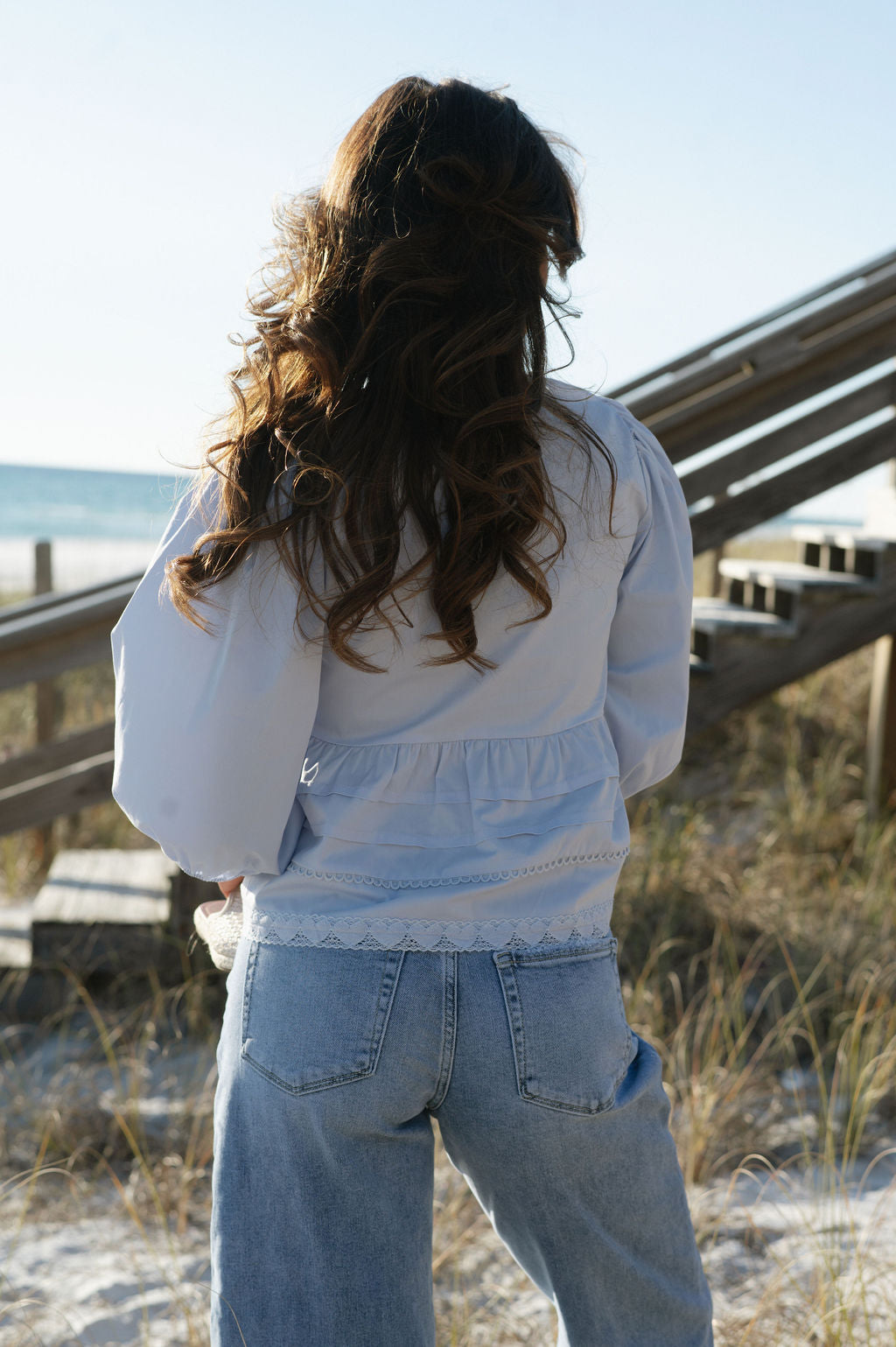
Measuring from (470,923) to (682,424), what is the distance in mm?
2805

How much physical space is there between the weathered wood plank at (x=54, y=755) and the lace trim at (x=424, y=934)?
2.33m

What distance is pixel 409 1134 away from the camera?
1.14 m

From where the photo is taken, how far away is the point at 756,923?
3711 millimetres

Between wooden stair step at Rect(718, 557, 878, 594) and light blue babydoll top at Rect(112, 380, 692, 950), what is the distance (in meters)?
2.97

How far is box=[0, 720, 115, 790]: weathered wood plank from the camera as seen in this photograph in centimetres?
330

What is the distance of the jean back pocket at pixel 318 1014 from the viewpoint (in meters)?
1.07

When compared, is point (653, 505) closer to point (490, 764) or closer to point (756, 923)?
point (490, 764)

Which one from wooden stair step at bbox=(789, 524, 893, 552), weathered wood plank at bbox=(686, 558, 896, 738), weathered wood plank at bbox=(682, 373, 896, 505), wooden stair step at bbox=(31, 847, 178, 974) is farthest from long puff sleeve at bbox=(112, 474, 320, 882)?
wooden stair step at bbox=(789, 524, 893, 552)

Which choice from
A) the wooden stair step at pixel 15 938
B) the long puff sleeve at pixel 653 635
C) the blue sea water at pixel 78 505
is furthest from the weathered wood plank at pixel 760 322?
the blue sea water at pixel 78 505

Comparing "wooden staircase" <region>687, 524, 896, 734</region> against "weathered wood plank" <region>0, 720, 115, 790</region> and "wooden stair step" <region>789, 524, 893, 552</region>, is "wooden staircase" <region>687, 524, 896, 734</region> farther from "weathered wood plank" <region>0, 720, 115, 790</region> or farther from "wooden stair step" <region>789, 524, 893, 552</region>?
"weathered wood plank" <region>0, 720, 115, 790</region>

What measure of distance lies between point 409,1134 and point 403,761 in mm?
393

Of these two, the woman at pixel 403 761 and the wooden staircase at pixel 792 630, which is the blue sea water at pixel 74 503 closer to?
the wooden staircase at pixel 792 630

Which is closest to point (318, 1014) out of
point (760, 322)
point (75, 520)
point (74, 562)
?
point (760, 322)

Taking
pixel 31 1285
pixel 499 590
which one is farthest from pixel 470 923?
pixel 31 1285
